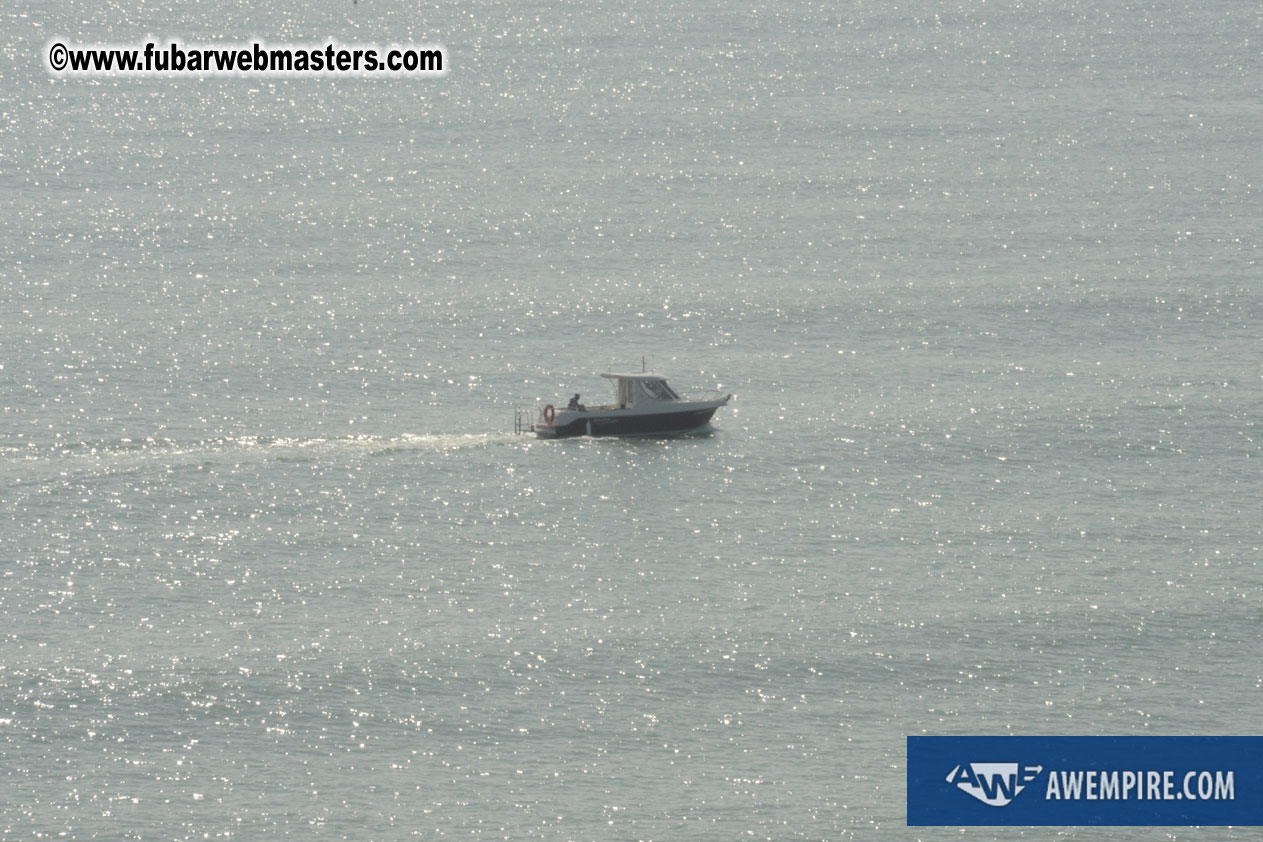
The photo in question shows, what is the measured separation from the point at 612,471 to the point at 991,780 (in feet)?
141

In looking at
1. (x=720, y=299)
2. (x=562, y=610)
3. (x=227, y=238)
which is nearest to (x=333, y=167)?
(x=227, y=238)

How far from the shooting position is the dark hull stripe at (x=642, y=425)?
115 meters

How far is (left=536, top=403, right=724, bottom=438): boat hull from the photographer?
11512 centimetres

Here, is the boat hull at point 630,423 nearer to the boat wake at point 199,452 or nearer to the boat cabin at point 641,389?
the boat cabin at point 641,389

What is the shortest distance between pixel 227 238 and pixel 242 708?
7759 cm

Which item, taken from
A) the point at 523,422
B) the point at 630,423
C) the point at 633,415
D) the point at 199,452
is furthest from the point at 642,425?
the point at 199,452

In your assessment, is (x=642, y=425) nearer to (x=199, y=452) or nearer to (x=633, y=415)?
(x=633, y=415)

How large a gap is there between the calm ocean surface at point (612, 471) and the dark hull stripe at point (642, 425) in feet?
2.62

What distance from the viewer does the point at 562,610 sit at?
9212 cm

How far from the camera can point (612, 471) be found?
111500 mm

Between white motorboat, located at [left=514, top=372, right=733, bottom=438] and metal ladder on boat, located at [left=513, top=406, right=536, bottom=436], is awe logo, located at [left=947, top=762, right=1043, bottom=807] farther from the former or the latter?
metal ladder on boat, located at [left=513, top=406, right=536, bottom=436]

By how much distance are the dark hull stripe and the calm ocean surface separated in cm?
80

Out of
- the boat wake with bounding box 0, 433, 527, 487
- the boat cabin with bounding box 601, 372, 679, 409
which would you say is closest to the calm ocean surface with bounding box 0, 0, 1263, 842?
the boat wake with bounding box 0, 433, 527, 487

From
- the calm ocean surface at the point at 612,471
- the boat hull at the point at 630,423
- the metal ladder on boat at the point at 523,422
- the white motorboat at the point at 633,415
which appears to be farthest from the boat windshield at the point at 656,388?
the metal ladder on boat at the point at 523,422
